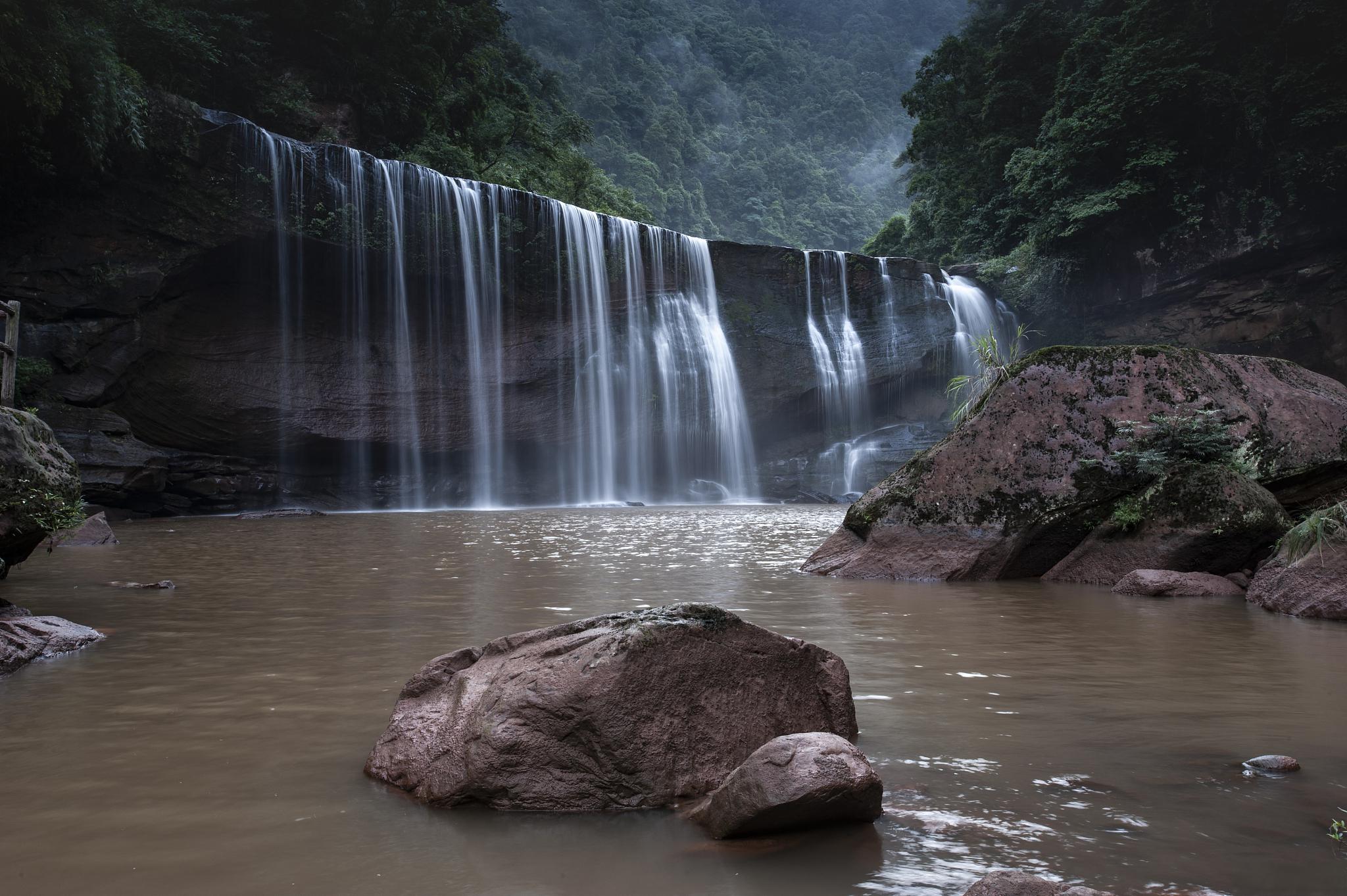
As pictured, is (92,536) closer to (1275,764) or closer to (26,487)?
(26,487)

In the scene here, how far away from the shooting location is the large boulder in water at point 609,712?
2748 millimetres

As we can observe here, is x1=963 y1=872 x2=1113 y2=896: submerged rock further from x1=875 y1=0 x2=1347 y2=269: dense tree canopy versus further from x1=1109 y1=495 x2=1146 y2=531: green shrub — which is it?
x1=875 y1=0 x2=1347 y2=269: dense tree canopy

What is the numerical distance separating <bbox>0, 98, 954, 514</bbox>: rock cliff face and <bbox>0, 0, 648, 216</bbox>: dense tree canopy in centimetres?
190

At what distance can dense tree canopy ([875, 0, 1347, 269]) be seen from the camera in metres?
24.7

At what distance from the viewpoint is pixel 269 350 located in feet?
79.0

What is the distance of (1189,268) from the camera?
27.9m

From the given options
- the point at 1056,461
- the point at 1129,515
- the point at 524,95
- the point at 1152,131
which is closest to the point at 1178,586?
the point at 1129,515

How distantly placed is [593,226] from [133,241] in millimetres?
12441

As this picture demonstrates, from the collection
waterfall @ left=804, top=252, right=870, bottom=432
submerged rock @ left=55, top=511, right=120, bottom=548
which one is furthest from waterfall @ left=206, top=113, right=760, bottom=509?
submerged rock @ left=55, top=511, right=120, bottom=548

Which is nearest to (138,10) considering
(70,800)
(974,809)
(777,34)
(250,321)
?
(250,321)

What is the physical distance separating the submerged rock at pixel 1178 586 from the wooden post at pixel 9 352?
950 cm

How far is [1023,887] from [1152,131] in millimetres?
30428

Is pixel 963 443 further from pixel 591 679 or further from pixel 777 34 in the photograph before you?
pixel 777 34

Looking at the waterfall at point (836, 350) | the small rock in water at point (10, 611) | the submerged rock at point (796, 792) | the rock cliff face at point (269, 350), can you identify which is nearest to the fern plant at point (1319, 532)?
the submerged rock at point (796, 792)
